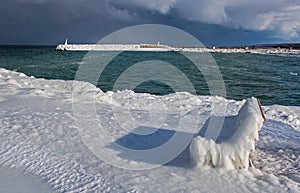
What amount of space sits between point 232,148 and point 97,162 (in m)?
1.69

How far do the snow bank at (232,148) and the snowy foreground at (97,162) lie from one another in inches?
3.7

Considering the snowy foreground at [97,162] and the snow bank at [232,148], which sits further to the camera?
the snow bank at [232,148]

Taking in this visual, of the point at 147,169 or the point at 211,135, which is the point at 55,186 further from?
the point at 211,135

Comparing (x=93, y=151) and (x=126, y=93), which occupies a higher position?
(x=126, y=93)

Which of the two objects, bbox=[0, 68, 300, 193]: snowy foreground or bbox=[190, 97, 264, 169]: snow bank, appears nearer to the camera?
bbox=[0, 68, 300, 193]: snowy foreground

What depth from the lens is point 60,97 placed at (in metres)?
7.06

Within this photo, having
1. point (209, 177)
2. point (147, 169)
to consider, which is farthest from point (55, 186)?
point (209, 177)

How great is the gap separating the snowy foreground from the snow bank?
95 mm

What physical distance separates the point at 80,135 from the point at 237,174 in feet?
7.96

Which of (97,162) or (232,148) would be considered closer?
(232,148)

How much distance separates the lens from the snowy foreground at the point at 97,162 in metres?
3.15

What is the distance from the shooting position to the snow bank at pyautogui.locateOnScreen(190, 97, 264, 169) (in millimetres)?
3367

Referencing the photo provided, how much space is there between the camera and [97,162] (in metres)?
3.69

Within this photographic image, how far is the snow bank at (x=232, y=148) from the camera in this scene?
337 centimetres
